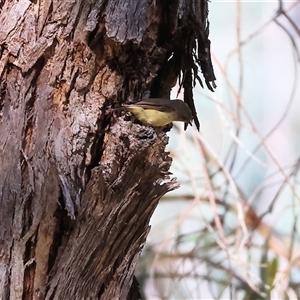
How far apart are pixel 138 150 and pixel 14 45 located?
0.90ft

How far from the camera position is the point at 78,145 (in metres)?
0.80

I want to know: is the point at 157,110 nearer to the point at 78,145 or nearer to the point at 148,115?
the point at 148,115

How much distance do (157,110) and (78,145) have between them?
0.48 ft

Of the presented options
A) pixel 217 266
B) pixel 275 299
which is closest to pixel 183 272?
pixel 217 266

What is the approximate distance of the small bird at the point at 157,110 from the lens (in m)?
0.84

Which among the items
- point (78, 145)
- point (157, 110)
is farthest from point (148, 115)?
point (78, 145)

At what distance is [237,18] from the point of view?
60.3 inches

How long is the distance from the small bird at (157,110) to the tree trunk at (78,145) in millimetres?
30

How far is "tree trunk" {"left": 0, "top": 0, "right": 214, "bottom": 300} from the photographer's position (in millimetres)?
753

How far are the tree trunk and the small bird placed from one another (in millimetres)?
30

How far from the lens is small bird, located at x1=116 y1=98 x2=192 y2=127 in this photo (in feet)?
2.75

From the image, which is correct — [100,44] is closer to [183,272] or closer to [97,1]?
[97,1]

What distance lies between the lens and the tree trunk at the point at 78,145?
75cm

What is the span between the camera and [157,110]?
2.80 ft
